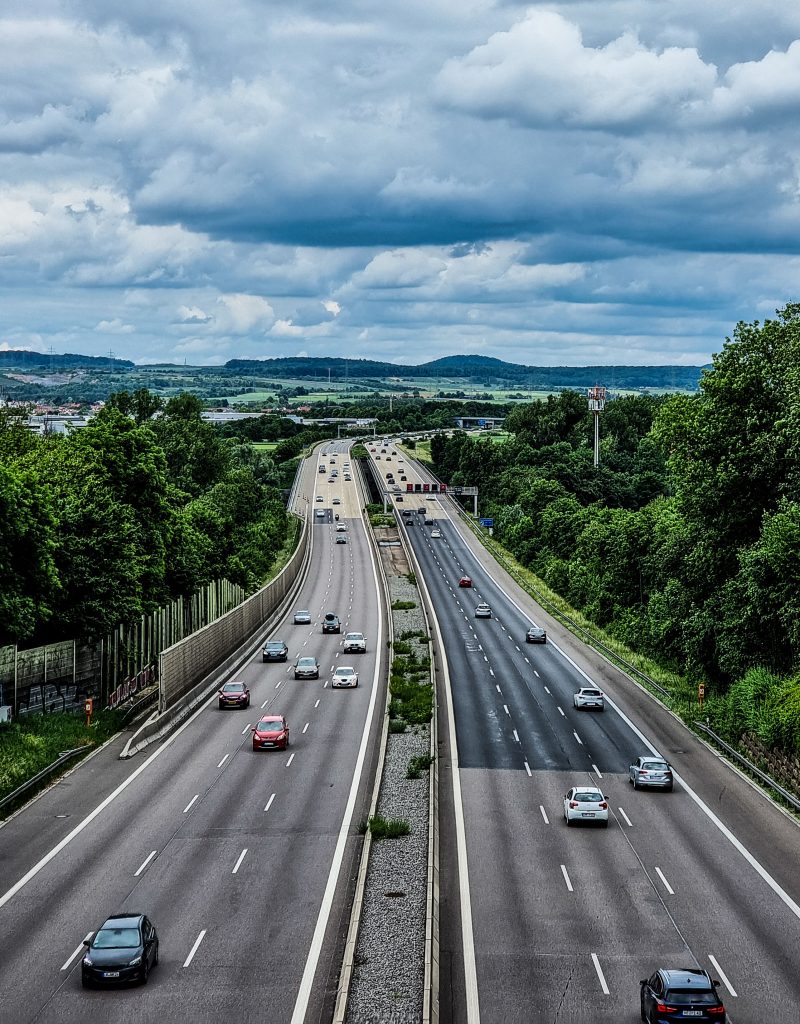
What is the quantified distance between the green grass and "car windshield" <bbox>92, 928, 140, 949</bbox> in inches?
609

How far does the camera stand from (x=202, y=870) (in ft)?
104

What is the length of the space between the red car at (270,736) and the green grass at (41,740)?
21.8 ft

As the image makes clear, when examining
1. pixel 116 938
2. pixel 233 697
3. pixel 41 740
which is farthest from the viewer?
pixel 233 697

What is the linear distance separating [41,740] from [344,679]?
2148 cm

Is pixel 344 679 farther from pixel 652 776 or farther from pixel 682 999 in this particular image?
pixel 682 999

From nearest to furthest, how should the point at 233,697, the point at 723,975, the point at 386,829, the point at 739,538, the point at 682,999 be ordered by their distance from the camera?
the point at 682,999, the point at 723,975, the point at 386,829, the point at 233,697, the point at 739,538

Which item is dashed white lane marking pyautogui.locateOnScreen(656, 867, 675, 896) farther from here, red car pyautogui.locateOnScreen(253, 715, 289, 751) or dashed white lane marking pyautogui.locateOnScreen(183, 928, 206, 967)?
red car pyautogui.locateOnScreen(253, 715, 289, 751)

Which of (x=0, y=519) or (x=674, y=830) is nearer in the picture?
(x=674, y=830)

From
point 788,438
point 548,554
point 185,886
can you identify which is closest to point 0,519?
point 185,886

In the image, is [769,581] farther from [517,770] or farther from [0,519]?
[0,519]

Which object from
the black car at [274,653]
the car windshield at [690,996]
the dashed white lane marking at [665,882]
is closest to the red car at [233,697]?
the black car at [274,653]

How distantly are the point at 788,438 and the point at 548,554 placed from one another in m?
79.6

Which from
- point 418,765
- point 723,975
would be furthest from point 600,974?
point 418,765

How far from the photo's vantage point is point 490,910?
2906cm
